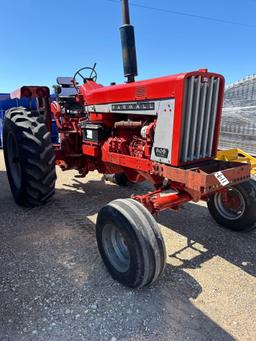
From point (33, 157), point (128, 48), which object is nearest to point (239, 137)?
point (128, 48)

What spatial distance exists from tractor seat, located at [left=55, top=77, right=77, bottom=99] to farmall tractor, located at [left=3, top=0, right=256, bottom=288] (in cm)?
32

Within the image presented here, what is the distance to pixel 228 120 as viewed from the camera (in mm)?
6676

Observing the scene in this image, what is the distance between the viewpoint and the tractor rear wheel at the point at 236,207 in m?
3.44

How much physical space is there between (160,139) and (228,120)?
13.8ft

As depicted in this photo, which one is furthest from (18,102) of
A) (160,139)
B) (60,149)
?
(160,139)

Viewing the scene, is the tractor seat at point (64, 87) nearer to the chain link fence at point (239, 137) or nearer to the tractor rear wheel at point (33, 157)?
the tractor rear wheel at point (33, 157)

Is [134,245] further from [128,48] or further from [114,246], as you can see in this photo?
[128,48]

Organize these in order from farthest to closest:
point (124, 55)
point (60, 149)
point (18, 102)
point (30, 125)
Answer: point (18, 102) < point (60, 149) < point (124, 55) < point (30, 125)

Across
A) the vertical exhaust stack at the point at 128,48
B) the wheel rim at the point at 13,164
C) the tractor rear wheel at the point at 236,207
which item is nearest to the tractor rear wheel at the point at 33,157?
the wheel rim at the point at 13,164

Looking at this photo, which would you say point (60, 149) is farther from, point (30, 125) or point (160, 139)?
point (160, 139)

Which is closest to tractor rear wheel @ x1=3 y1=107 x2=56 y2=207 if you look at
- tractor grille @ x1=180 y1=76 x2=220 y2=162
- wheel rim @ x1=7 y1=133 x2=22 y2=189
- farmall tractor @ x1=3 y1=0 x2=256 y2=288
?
farmall tractor @ x1=3 y1=0 x2=256 y2=288

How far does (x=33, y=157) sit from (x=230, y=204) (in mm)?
2574

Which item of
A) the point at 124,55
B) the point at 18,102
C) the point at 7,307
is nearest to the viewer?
the point at 7,307

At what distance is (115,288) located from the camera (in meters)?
2.65
